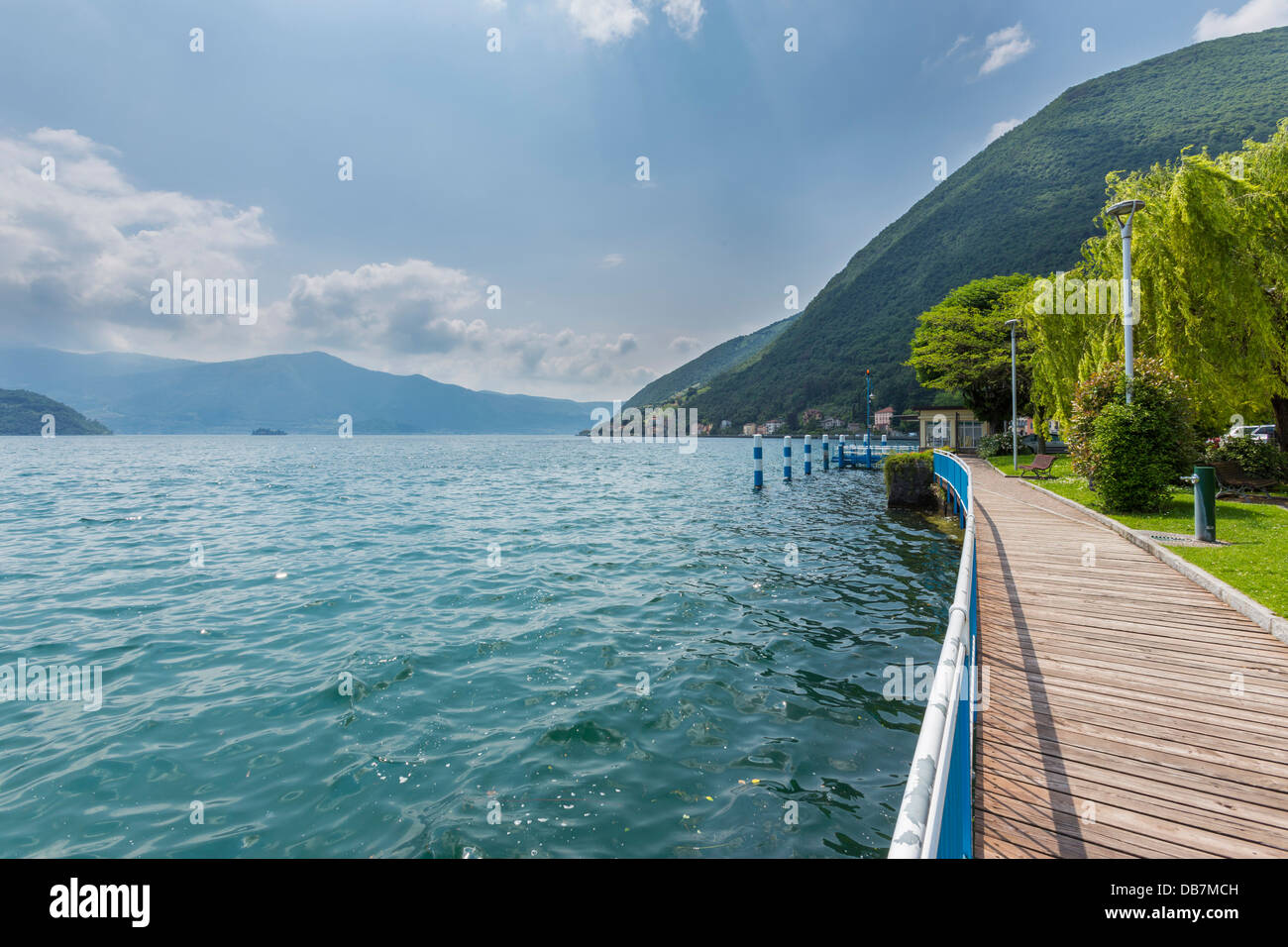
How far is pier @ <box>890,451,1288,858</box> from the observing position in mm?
2988

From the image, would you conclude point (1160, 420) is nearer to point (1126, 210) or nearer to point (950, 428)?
point (1126, 210)

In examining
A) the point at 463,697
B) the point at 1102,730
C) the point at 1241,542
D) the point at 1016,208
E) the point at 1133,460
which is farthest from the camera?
the point at 1016,208

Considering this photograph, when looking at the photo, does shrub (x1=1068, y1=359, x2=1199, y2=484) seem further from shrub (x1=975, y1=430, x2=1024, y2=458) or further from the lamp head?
shrub (x1=975, y1=430, x2=1024, y2=458)

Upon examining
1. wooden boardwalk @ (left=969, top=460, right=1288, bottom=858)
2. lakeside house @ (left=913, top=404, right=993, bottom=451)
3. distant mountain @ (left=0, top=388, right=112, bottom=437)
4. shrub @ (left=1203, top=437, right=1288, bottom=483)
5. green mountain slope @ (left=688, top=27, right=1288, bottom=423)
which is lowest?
wooden boardwalk @ (left=969, top=460, right=1288, bottom=858)

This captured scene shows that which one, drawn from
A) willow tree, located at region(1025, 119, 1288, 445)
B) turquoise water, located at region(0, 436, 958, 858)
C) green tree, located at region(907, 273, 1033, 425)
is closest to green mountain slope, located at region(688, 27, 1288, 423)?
green tree, located at region(907, 273, 1033, 425)

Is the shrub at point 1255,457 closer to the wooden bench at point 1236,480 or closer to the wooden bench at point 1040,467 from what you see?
the wooden bench at point 1236,480

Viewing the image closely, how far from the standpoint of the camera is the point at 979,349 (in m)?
46.0

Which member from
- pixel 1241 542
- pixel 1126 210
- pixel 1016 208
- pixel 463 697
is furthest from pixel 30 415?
pixel 1016 208

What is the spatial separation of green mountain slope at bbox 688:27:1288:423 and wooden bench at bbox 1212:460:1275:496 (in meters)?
92.3

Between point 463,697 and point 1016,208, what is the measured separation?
14369 cm

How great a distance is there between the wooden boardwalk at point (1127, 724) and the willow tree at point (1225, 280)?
12417 millimetres

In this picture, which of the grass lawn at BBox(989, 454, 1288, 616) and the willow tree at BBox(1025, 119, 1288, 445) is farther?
the willow tree at BBox(1025, 119, 1288, 445)

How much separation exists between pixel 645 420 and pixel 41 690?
186m
